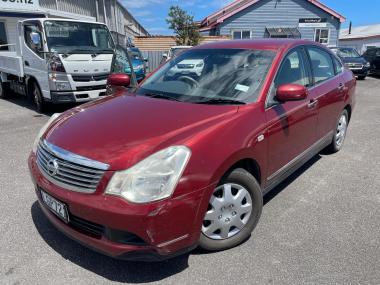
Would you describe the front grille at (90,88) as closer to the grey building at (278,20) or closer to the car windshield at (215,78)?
the car windshield at (215,78)

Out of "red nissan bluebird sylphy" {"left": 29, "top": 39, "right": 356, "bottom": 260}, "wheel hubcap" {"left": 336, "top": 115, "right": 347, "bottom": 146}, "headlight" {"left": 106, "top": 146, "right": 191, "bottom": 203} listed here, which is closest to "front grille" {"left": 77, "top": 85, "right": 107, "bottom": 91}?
"red nissan bluebird sylphy" {"left": 29, "top": 39, "right": 356, "bottom": 260}

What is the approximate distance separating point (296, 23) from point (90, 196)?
1003 inches

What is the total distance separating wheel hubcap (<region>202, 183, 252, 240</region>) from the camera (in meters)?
2.71

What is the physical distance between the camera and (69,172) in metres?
2.48

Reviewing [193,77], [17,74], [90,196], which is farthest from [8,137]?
[90,196]

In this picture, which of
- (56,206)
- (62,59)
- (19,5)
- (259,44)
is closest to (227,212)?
(56,206)

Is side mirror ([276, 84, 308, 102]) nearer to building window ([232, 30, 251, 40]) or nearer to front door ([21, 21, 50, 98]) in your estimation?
front door ([21, 21, 50, 98])

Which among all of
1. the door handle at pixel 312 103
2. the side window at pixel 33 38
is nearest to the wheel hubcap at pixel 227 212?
the door handle at pixel 312 103

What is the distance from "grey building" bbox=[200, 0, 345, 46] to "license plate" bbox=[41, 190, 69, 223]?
2267cm

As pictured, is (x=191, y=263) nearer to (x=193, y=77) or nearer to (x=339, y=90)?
(x=193, y=77)

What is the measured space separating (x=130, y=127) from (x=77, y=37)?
21.7ft

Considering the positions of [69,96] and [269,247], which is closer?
[269,247]

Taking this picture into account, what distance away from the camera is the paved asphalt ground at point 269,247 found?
2615mm

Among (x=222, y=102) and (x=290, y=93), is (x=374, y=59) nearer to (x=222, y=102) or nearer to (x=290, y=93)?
(x=290, y=93)
